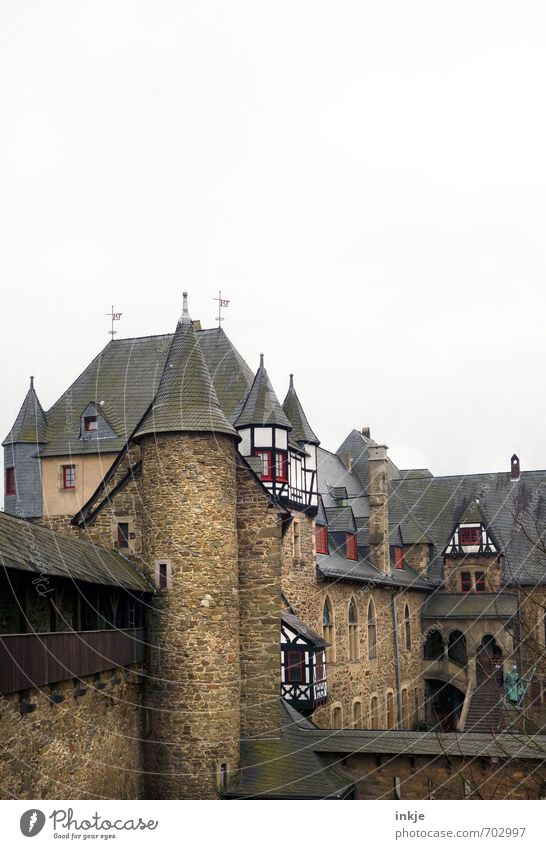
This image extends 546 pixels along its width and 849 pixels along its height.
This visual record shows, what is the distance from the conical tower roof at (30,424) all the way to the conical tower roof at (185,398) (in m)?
11.3

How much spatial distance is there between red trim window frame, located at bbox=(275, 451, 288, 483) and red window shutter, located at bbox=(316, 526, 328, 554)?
4257 mm

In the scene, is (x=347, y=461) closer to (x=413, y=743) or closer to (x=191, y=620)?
(x=413, y=743)

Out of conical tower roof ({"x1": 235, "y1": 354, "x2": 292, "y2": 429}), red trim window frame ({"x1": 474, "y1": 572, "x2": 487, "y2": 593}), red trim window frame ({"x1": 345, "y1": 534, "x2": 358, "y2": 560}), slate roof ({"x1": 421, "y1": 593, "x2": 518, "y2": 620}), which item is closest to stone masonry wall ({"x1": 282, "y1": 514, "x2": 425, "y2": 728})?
slate roof ({"x1": 421, "y1": 593, "x2": 518, "y2": 620})

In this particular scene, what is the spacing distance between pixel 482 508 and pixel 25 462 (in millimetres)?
18649

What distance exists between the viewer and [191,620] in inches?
868

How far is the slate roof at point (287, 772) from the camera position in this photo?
2169 cm

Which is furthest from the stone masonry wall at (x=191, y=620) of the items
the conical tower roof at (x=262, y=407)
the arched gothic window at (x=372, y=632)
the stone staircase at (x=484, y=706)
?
the arched gothic window at (x=372, y=632)

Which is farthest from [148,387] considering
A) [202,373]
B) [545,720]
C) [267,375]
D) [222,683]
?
[545,720]

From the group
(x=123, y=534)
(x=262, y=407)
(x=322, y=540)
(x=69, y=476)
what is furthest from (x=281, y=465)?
(x=69, y=476)

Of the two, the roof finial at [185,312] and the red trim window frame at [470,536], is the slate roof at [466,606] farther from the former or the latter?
the roof finial at [185,312]

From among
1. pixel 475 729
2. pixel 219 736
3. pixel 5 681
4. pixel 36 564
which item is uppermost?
pixel 36 564
